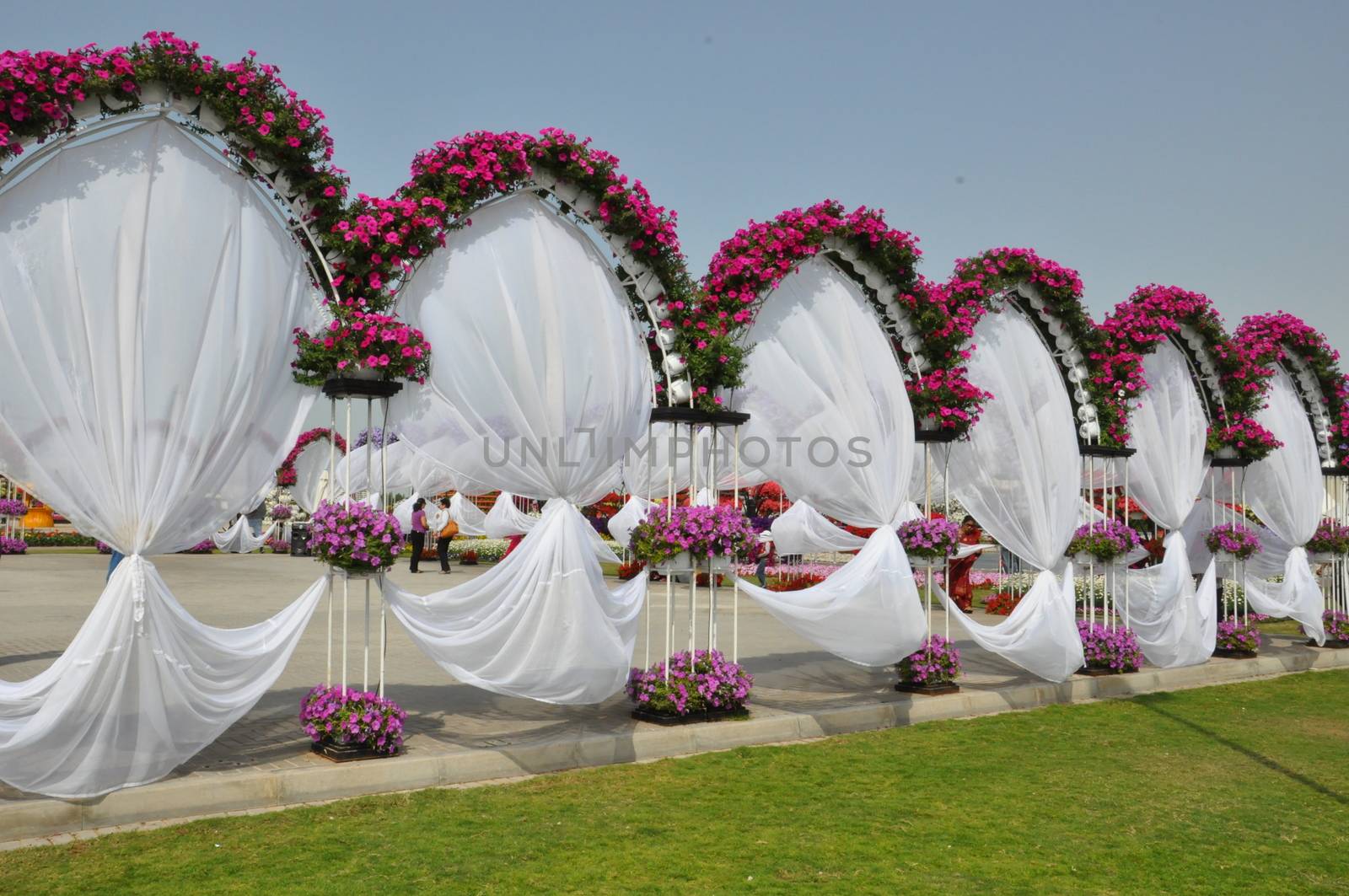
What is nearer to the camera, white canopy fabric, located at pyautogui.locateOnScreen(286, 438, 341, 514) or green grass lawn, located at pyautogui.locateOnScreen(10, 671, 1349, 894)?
green grass lawn, located at pyautogui.locateOnScreen(10, 671, 1349, 894)

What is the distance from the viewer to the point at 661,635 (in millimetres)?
13648

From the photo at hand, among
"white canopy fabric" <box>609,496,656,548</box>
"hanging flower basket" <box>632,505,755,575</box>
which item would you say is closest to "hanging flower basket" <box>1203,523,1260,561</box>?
"hanging flower basket" <box>632,505,755,575</box>

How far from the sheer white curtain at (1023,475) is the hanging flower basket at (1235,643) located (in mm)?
3415

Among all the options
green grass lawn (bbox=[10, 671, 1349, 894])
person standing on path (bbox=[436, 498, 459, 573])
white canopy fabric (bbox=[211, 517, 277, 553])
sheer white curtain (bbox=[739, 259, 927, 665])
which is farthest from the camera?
white canopy fabric (bbox=[211, 517, 277, 553])

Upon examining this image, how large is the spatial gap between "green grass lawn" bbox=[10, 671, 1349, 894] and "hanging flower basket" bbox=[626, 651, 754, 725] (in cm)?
48

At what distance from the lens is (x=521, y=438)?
736cm

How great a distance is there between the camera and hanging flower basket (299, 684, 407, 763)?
661 cm

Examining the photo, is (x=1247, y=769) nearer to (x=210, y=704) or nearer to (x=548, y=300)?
(x=548, y=300)

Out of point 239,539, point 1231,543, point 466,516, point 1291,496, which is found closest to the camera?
point 1231,543

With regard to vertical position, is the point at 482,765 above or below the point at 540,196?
below

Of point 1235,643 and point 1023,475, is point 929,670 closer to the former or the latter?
point 1023,475

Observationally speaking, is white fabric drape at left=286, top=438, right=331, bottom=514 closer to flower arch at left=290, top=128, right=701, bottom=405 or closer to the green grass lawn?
flower arch at left=290, top=128, right=701, bottom=405

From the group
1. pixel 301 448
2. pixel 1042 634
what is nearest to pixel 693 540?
pixel 1042 634

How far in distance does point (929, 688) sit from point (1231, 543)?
515cm
